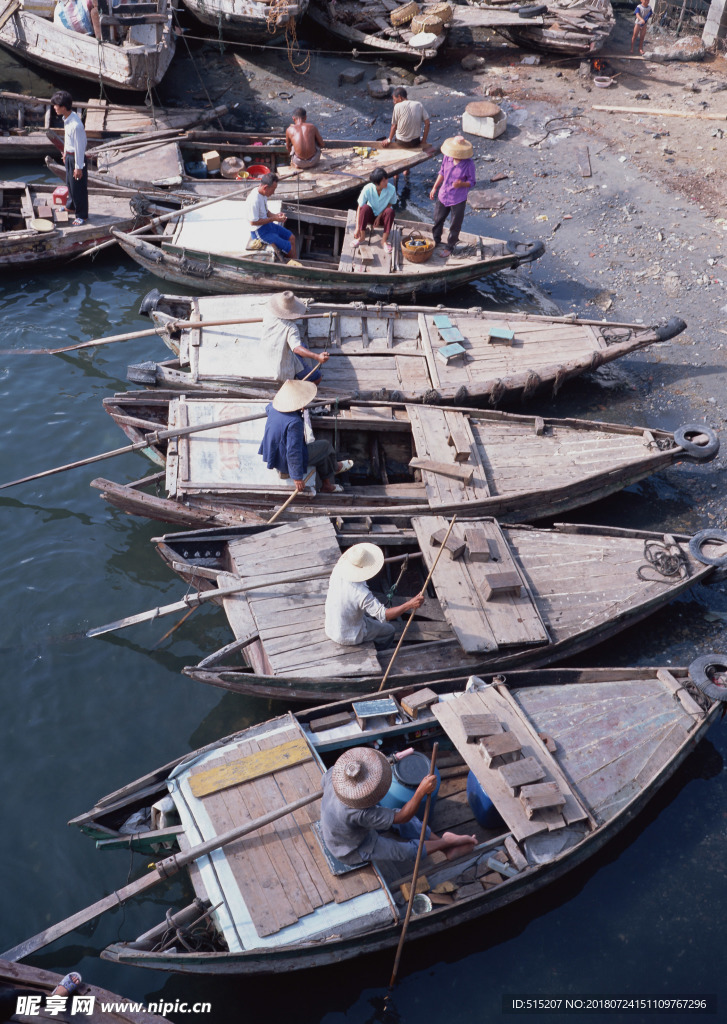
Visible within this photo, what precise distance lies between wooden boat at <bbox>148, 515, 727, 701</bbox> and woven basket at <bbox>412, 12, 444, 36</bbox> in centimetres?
1761

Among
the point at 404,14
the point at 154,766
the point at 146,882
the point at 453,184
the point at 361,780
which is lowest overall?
the point at 154,766

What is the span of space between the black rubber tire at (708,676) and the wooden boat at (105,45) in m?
16.4

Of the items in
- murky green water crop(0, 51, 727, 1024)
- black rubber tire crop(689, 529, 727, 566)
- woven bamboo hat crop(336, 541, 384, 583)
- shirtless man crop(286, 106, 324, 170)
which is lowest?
murky green water crop(0, 51, 727, 1024)

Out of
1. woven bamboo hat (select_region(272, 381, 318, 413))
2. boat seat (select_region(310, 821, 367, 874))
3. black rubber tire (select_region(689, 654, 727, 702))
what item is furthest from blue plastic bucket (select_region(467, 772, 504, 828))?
woven bamboo hat (select_region(272, 381, 318, 413))

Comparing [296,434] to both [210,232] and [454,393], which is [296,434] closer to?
[454,393]

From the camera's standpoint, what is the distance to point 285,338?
1013cm

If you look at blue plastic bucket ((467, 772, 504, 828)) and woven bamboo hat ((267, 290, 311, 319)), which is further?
woven bamboo hat ((267, 290, 311, 319))

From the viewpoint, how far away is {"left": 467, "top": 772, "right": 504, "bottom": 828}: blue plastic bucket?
286 inches

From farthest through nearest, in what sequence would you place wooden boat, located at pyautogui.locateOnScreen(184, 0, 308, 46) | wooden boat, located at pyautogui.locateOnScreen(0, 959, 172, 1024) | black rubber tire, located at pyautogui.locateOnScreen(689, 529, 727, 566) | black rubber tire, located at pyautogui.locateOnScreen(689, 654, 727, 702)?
1. wooden boat, located at pyautogui.locateOnScreen(184, 0, 308, 46)
2. black rubber tire, located at pyautogui.locateOnScreen(689, 529, 727, 566)
3. black rubber tire, located at pyautogui.locateOnScreen(689, 654, 727, 702)
4. wooden boat, located at pyautogui.locateOnScreen(0, 959, 172, 1024)

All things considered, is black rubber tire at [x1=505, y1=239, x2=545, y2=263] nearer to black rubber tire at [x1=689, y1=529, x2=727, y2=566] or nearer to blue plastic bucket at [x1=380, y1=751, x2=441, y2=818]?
black rubber tire at [x1=689, y1=529, x2=727, y2=566]

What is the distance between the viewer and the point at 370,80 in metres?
21.2

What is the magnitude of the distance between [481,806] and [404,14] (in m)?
21.8

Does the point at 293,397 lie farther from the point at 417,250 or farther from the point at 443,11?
the point at 443,11

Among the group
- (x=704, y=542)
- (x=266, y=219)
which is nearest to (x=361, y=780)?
(x=704, y=542)
